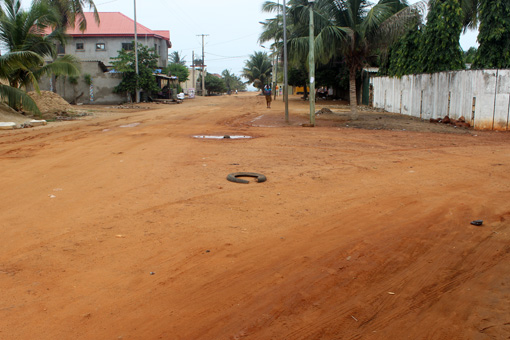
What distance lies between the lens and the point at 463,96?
56.5 feet

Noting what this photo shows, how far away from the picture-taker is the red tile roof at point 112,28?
157 feet

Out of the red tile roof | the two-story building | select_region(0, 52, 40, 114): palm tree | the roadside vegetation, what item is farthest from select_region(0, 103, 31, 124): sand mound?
the red tile roof

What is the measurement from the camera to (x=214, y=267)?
4.43 m

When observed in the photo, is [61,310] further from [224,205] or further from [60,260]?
[224,205]

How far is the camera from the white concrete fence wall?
618 inches

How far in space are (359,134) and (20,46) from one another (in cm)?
1710

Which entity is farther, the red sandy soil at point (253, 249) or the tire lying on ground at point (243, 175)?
the tire lying on ground at point (243, 175)

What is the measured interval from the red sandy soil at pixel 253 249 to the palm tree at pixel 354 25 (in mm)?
10628

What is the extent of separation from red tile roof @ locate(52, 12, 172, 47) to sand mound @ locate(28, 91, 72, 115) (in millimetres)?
24770

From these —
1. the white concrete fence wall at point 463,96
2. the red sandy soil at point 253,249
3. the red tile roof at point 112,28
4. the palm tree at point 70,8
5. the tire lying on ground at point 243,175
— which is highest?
the red tile roof at point 112,28

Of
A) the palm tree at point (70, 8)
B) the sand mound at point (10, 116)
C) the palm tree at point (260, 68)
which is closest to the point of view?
the sand mound at point (10, 116)

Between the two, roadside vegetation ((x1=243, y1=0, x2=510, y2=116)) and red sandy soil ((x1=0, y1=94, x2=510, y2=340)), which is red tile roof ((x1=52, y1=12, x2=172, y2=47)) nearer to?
roadside vegetation ((x1=243, y1=0, x2=510, y2=116))

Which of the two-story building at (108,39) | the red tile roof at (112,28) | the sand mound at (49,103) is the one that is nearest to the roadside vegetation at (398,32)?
the sand mound at (49,103)

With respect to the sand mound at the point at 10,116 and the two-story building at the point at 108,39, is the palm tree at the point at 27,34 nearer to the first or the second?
the sand mound at the point at 10,116
